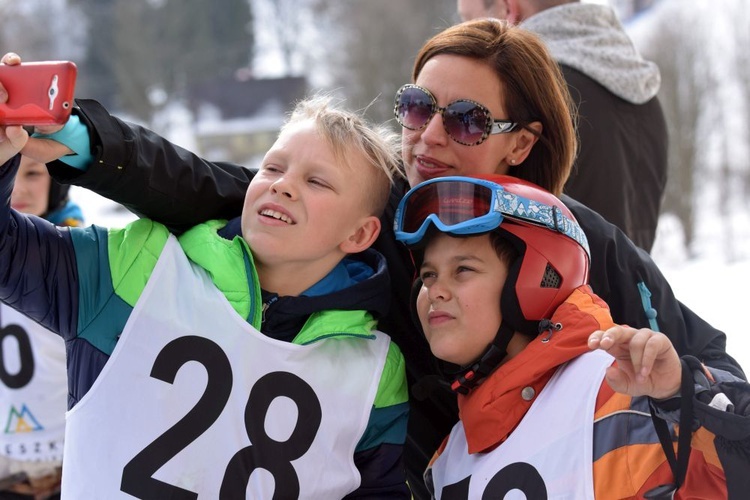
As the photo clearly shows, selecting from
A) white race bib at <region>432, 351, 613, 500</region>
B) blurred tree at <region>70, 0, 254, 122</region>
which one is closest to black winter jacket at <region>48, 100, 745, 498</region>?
white race bib at <region>432, 351, 613, 500</region>

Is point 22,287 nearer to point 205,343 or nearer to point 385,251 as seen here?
point 205,343

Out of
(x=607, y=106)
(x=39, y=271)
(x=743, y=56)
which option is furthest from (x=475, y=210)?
(x=743, y=56)

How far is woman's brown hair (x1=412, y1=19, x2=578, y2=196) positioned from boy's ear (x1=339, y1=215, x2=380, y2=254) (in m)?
0.47

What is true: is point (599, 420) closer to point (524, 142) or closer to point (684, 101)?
point (524, 142)

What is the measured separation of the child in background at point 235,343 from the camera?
2.18m

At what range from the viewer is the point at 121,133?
214 cm

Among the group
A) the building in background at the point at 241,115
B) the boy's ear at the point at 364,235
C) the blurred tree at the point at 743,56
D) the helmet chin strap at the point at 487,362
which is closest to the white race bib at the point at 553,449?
the helmet chin strap at the point at 487,362

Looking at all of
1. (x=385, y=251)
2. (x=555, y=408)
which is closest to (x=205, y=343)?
(x=385, y=251)

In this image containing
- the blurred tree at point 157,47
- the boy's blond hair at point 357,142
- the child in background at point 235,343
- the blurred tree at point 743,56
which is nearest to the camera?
the child in background at point 235,343

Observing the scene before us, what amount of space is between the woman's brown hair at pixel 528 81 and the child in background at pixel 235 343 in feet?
1.47

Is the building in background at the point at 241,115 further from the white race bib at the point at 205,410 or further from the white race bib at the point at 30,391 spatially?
the white race bib at the point at 205,410

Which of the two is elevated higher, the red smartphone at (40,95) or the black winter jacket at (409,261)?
the red smartphone at (40,95)

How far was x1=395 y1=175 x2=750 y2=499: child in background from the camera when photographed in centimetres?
189

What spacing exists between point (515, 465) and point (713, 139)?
2829 cm
